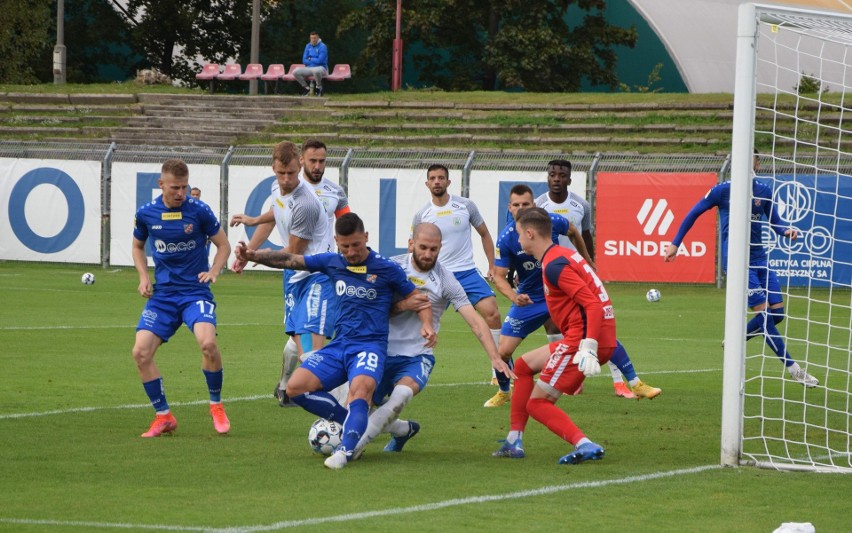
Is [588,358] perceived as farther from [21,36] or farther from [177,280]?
[21,36]

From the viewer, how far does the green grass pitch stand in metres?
6.79

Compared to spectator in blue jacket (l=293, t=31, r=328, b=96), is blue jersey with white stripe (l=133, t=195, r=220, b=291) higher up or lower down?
lower down

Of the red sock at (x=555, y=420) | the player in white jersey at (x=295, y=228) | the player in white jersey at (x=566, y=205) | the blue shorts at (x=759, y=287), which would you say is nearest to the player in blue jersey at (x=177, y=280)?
the player in white jersey at (x=295, y=228)

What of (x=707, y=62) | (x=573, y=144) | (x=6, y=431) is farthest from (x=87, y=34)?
(x=6, y=431)

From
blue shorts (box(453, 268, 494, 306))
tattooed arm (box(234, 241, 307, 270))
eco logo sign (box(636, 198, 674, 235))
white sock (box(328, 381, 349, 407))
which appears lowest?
white sock (box(328, 381, 349, 407))

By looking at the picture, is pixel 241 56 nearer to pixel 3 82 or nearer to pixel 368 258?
pixel 3 82

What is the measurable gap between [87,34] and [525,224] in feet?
164

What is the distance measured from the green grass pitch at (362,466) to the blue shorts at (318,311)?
2.35ft

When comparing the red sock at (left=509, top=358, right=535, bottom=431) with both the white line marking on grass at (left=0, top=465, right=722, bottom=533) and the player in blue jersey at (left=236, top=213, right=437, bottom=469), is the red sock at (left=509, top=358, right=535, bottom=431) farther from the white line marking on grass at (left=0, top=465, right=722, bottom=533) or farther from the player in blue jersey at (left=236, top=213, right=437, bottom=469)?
the white line marking on grass at (left=0, top=465, right=722, bottom=533)

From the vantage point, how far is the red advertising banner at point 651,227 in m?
25.6

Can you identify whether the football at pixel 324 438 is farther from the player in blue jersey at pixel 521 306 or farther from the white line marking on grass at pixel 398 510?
the player in blue jersey at pixel 521 306

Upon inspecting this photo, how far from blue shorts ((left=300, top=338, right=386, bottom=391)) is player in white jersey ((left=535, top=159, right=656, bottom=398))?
4119 millimetres

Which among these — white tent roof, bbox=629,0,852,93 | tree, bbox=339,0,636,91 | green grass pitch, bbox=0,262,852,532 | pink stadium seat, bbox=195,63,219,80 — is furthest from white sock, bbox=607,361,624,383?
tree, bbox=339,0,636,91

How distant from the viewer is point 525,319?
1140 centimetres
